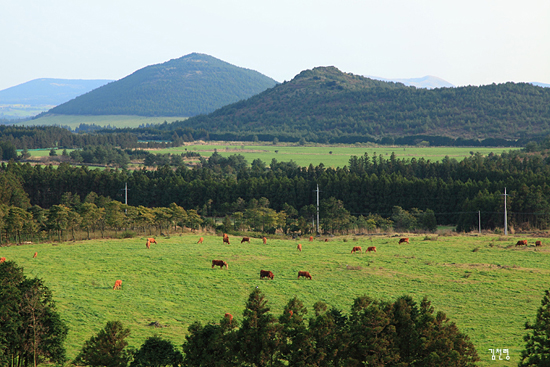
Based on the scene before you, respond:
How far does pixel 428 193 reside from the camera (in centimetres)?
8056

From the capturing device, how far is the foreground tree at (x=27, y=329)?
19641 mm

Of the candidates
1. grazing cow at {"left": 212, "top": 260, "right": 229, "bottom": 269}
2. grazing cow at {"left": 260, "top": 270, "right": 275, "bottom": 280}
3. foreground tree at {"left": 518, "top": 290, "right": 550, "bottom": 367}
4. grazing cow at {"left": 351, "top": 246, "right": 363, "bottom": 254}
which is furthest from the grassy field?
foreground tree at {"left": 518, "top": 290, "right": 550, "bottom": 367}

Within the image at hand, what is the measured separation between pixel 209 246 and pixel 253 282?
13581 mm

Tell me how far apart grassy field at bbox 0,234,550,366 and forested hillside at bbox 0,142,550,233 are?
20.8 meters

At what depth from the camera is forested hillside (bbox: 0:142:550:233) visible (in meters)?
69.9

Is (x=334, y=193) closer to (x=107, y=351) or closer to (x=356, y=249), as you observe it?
(x=356, y=249)

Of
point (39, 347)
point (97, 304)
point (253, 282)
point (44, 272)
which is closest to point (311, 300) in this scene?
point (253, 282)

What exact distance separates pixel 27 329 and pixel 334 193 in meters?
68.0

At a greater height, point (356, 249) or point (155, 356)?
point (155, 356)

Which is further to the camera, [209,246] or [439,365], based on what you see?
[209,246]

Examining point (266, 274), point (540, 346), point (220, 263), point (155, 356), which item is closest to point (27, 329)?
point (155, 356)

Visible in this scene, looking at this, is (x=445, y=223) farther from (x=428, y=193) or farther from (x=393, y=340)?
(x=393, y=340)

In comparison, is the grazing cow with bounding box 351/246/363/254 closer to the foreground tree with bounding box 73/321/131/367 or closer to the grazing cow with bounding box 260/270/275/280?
the grazing cow with bounding box 260/270/275/280

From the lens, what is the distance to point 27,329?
66.0ft
